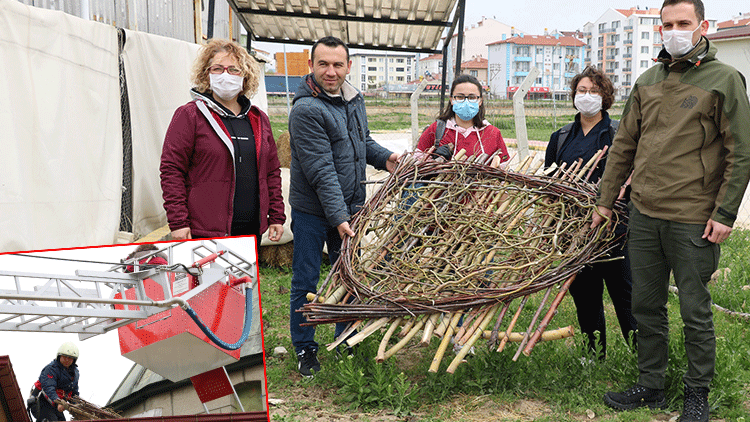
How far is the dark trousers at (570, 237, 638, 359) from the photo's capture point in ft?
12.5

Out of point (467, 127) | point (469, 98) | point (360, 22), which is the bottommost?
point (467, 127)

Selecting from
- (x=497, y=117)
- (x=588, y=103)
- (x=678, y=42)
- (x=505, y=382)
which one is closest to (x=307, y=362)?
(x=505, y=382)

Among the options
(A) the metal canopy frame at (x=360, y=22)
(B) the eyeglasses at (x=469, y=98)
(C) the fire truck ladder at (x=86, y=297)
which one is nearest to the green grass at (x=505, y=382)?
(B) the eyeglasses at (x=469, y=98)

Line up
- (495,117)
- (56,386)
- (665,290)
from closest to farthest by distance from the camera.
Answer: (56,386), (665,290), (495,117)

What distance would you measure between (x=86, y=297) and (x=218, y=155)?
1989mm

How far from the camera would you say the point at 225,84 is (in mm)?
3668

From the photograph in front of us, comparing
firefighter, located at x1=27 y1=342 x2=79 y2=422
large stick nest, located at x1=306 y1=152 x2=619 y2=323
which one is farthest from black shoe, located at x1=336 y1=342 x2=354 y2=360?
firefighter, located at x1=27 y1=342 x2=79 y2=422

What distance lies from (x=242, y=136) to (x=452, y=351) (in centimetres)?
214

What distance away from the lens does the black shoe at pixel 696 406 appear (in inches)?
124

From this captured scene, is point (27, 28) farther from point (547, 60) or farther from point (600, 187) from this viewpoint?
point (547, 60)

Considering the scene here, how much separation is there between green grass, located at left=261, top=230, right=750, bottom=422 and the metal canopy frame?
13.7 ft

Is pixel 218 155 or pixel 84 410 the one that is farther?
pixel 218 155

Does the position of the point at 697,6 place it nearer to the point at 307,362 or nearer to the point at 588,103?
the point at 588,103

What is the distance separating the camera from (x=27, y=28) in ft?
13.0
